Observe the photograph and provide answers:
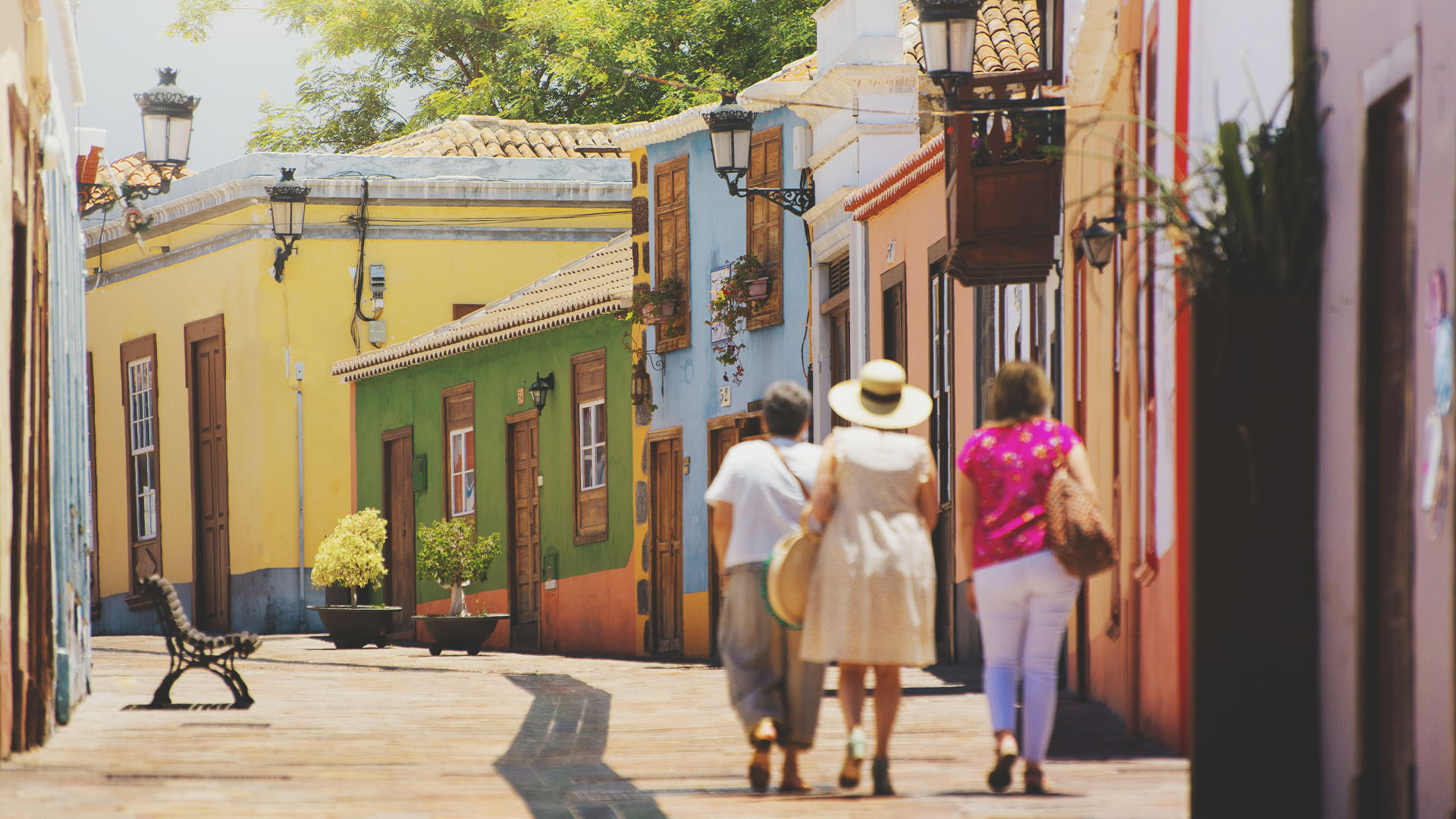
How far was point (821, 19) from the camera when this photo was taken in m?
20.7

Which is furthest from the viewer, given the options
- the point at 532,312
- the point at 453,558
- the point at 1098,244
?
the point at 532,312

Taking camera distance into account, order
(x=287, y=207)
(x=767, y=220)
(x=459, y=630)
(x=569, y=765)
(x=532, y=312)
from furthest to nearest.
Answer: (x=287, y=207) < (x=532, y=312) < (x=767, y=220) < (x=459, y=630) < (x=569, y=765)

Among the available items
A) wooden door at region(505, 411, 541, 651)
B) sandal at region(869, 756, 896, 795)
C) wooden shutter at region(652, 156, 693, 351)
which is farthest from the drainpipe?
sandal at region(869, 756, 896, 795)

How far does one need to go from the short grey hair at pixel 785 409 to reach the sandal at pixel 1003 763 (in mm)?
1472

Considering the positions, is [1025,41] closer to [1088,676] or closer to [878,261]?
[878,261]

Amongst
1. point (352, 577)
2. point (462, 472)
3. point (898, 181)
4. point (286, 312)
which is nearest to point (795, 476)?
point (898, 181)

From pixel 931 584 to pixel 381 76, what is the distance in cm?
3219

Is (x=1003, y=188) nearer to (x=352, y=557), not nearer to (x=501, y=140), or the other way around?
(x=352, y=557)

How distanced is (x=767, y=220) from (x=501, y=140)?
8961mm

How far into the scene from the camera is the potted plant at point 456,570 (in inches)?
830

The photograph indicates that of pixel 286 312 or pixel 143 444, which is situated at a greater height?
pixel 286 312

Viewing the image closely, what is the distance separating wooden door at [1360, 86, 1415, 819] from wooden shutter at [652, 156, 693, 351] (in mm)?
16391

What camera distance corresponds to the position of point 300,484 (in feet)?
90.9

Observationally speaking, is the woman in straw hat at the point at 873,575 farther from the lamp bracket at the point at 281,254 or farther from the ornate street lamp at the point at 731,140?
the lamp bracket at the point at 281,254
